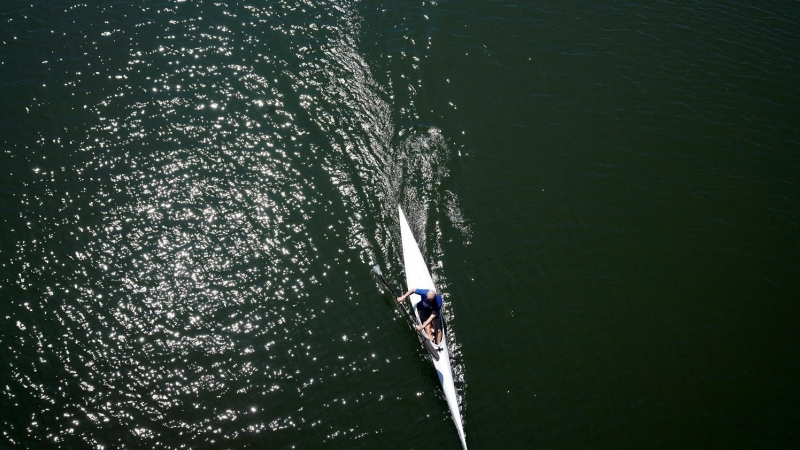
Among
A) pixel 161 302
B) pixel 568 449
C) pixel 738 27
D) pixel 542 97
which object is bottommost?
pixel 568 449

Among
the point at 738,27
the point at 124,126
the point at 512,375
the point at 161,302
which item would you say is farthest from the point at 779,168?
the point at 124,126

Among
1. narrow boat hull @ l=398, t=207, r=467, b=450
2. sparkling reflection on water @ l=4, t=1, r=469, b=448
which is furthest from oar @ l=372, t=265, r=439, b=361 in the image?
sparkling reflection on water @ l=4, t=1, r=469, b=448

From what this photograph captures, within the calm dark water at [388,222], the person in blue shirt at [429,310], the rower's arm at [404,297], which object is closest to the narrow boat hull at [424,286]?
the person in blue shirt at [429,310]

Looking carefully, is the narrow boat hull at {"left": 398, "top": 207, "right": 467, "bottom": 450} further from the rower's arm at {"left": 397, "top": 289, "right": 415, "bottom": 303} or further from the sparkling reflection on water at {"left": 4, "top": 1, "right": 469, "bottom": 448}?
the sparkling reflection on water at {"left": 4, "top": 1, "right": 469, "bottom": 448}

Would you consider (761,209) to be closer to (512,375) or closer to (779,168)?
(779,168)

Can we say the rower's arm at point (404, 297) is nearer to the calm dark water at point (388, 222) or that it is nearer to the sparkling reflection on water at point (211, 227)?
the calm dark water at point (388, 222)

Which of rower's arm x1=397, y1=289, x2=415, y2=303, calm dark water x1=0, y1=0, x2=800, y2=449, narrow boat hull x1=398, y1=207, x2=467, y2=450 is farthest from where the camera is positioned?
rower's arm x1=397, y1=289, x2=415, y2=303

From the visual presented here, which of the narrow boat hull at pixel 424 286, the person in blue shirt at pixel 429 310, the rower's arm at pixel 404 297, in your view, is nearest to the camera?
the narrow boat hull at pixel 424 286
